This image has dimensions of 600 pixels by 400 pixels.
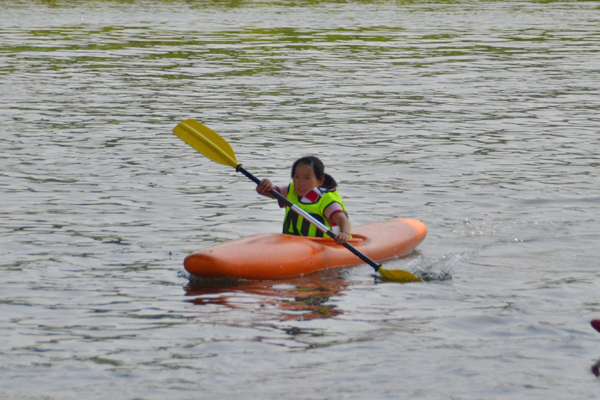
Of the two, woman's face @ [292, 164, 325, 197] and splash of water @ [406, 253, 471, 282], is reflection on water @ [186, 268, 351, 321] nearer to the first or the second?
splash of water @ [406, 253, 471, 282]

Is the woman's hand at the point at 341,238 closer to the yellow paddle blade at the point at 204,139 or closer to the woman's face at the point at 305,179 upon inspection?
the woman's face at the point at 305,179

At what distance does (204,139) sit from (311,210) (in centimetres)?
121

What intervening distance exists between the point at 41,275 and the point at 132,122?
23.1 feet

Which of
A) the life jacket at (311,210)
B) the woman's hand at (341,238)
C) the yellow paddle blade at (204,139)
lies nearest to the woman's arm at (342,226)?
the woman's hand at (341,238)

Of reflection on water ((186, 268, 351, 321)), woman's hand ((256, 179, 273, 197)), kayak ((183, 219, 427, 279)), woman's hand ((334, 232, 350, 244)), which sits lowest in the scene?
reflection on water ((186, 268, 351, 321))

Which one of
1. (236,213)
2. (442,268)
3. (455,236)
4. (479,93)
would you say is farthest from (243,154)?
(479,93)

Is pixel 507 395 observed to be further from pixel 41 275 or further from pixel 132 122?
pixel 132 122

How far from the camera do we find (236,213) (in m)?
8.12

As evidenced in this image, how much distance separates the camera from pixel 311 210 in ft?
22.2

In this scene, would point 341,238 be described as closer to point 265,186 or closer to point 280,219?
point 265,186

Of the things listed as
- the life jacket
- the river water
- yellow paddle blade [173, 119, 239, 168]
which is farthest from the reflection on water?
yellow paddle blade [173, 119, 239, 168]

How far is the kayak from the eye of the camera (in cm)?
596

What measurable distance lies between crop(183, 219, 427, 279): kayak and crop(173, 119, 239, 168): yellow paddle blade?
111cm

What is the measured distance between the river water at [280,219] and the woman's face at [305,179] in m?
0.74
